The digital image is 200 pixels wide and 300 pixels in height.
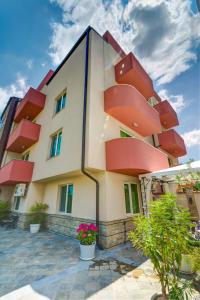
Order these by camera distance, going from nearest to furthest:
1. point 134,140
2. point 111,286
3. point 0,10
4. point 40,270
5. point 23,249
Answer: point 111,286 < point 40,270 < point 23,249 < point 0,10 < point 134,140

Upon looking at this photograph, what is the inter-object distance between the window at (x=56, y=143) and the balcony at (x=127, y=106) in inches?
153

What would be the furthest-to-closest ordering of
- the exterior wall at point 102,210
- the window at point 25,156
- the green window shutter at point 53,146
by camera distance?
the window at point 25,156, the green window shutter at point 53,146, the exterior wall at point 102,210

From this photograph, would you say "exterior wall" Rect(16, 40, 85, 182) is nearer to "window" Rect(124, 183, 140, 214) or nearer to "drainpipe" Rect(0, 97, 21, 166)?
"window" Rect(124, 183, 140, 214)

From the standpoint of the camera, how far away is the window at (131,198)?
316 inches

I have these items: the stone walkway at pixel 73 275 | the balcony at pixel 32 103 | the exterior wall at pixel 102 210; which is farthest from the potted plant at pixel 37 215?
the balcony at pixel 32 103

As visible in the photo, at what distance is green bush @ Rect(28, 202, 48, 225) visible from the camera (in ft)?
32.5

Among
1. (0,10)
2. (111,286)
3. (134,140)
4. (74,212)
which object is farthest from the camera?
(74,212)

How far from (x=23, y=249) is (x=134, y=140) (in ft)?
24.6

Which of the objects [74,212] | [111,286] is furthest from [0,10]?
[111,286]

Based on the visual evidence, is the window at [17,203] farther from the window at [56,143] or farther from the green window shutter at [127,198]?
the green window shutter at [127,198]

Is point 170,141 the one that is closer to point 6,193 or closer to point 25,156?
point 25,156

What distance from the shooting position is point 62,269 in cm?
441

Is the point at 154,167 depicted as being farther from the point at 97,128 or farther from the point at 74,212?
the point at 74,212

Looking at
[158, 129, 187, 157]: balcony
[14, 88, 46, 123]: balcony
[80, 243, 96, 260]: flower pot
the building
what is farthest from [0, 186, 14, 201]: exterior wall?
[158, 129, 187, 157]: balcony
